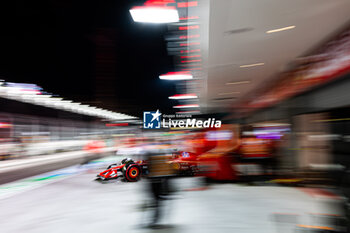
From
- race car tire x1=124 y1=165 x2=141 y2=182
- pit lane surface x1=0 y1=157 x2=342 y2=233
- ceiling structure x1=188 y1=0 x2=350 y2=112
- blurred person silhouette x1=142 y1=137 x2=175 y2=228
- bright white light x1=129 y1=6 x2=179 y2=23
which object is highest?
bright white light x1=129 y1=6 x2=179 y2=23

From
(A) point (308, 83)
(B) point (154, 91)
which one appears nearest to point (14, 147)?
(B) point (154, 91)

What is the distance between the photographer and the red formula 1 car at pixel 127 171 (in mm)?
6020

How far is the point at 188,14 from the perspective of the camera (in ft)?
10.4

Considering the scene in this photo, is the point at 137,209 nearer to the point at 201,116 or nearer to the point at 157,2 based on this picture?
the point at 201,116

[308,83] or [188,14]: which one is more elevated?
[188,14]

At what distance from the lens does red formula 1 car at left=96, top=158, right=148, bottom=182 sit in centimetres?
602

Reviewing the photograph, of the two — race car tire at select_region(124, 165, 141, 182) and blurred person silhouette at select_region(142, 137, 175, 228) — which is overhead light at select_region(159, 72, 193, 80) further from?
blurred person silhouette at select_region(142, 137, 175, 228)

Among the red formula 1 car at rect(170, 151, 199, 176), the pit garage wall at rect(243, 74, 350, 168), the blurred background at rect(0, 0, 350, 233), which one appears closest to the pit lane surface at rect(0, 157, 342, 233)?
the blurred background at rect(0, 0, 350, 233)

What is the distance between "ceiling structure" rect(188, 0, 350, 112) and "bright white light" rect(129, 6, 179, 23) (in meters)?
0.30

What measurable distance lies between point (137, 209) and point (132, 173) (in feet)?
7.22

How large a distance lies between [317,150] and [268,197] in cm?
193

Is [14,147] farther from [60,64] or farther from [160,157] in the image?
[160,157]

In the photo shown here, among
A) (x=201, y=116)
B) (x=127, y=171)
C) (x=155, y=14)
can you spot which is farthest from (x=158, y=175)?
(x=201, y=116)

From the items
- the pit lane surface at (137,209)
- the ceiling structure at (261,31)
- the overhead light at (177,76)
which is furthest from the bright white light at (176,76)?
the pit lane surface at (137,209)
